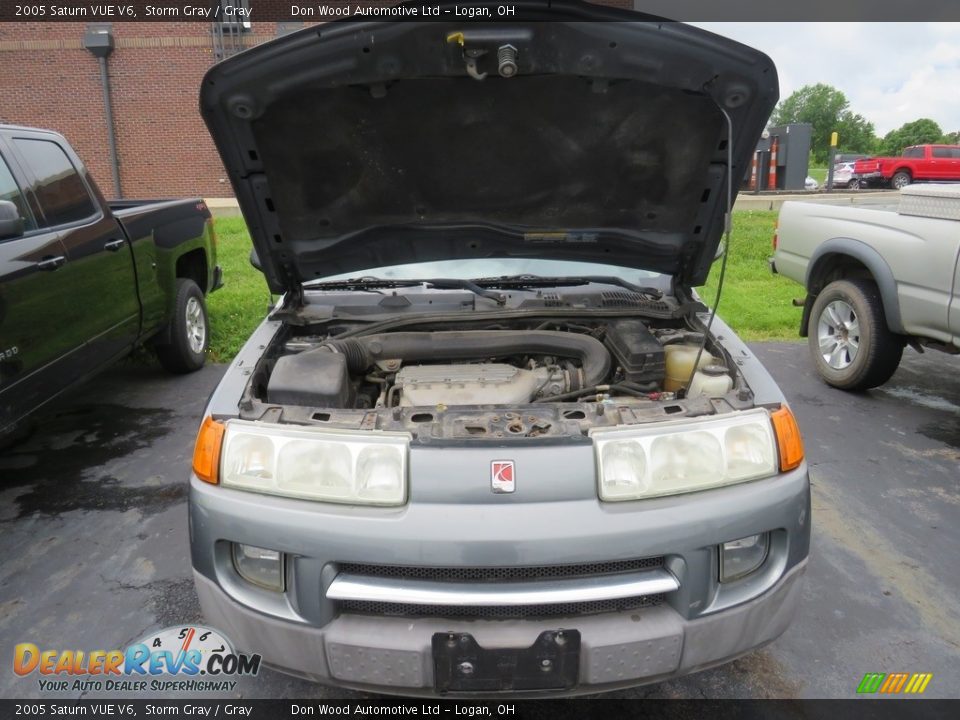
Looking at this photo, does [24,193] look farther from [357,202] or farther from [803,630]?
[803,630]

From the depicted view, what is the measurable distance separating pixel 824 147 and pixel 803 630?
219 ft

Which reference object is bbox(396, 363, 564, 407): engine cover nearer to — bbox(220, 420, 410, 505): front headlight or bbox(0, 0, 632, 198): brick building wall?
bbox(220, 420, 410, 505): front headlight

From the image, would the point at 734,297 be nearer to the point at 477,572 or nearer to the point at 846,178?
the point at 477,572

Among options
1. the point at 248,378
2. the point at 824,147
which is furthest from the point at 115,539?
the point at 824,147

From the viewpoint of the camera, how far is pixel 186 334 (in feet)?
18.1

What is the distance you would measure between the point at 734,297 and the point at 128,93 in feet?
53.7

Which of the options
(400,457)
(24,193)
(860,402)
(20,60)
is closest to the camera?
(400,457)

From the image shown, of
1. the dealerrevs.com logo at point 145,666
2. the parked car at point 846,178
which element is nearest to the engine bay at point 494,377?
the dealerrevs.com logo at point 145,666

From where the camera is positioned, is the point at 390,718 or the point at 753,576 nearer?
the point at 753,576

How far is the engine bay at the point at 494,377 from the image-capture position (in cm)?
204

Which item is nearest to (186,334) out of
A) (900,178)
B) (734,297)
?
(734,297)

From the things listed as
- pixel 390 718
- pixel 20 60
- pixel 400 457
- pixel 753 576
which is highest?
Result: pixel 20 60

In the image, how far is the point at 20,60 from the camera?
16.9 meters

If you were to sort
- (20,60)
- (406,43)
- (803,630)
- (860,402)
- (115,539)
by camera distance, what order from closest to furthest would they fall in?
1. (406,43)
2. (803,630)
3. (115,539)
4. (860,402)
5. (20,60)
